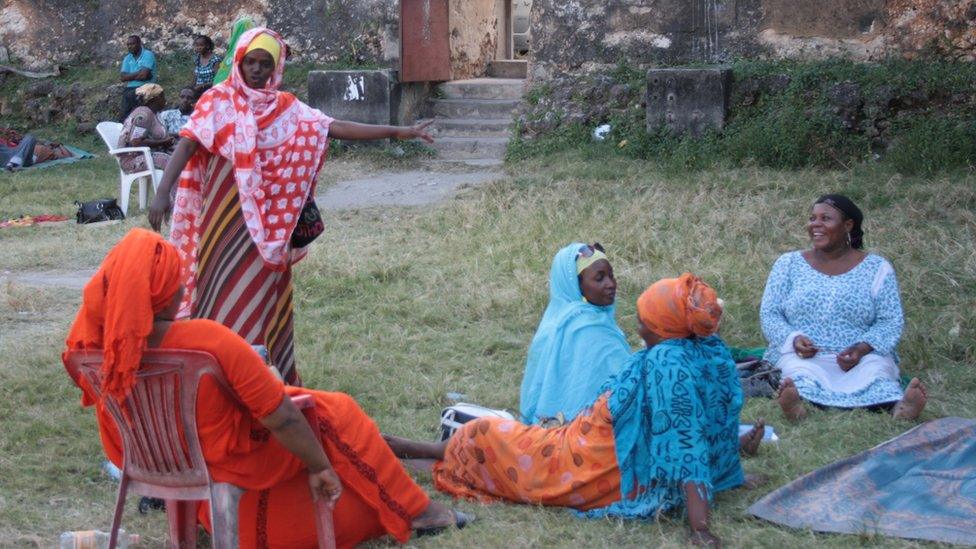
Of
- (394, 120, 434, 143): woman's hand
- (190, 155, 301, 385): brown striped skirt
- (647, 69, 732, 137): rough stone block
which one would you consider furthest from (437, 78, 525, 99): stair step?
(190, 155, 301, 385): brown striped skirt

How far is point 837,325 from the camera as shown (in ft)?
16.8

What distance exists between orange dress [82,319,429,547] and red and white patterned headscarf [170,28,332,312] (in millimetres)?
1168

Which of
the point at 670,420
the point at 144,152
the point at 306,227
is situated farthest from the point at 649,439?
the point at 144,152

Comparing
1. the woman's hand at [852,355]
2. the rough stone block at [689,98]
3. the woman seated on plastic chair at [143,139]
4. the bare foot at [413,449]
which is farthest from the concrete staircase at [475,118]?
the bare foot at [413,449]

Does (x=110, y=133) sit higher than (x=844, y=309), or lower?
higher

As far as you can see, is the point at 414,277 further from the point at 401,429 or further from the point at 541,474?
the point at 541,474

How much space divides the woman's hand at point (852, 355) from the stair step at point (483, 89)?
8.42 m

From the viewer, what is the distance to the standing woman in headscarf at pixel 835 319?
4.94m

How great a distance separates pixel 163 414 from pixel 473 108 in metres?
10.1

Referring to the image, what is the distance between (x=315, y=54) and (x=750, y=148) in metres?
5.50

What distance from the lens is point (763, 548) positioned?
355 cm

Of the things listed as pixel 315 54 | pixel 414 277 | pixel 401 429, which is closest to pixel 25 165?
pixel 315 54

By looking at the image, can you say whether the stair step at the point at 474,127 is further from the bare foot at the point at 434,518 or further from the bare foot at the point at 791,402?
the bare foot at the point at 434,518

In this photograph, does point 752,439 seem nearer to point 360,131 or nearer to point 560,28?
point 360,131
